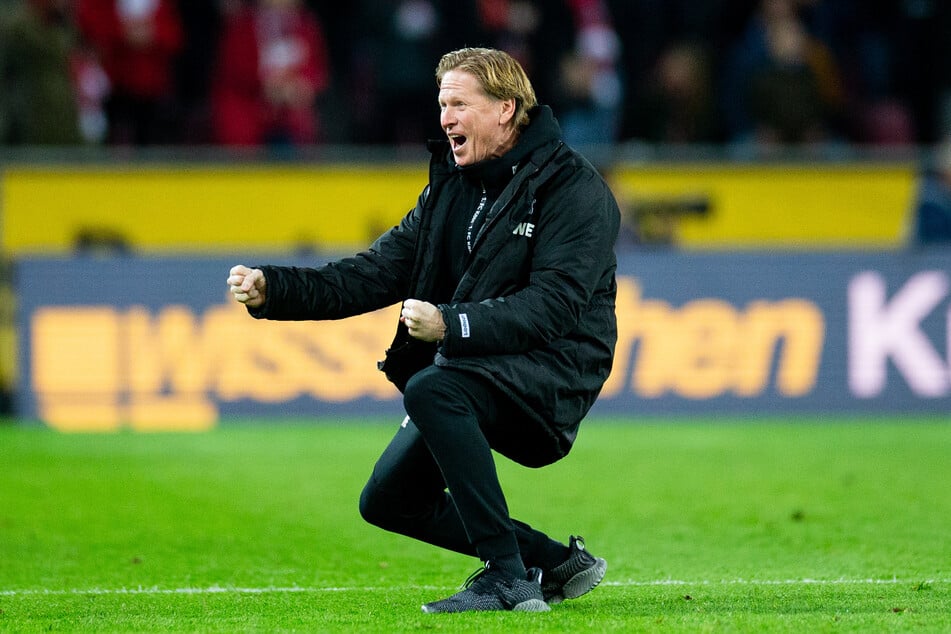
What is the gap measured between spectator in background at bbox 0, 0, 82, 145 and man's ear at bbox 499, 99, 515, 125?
9.79 m

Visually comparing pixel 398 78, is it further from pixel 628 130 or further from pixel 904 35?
pixel 904 35

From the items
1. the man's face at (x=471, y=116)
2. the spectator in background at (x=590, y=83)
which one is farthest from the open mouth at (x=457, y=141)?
the spectator in background at (x=590, y=83)

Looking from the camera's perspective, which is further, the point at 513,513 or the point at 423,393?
the point at 513,513

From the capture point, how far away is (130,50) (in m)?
14.9

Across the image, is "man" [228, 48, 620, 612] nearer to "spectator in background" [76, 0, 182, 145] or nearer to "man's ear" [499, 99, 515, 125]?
"man's ear" [499, 99, 515, 125]

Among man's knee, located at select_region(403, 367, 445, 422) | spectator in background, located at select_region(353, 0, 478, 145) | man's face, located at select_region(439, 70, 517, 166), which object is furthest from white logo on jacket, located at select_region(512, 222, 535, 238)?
spectator in background, located at select_region(353, 0, 478, 145)

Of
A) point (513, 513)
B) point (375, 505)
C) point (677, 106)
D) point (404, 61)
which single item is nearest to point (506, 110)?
point (375, 505)

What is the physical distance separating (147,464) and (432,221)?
5982mm

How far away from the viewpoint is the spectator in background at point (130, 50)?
48.9ft

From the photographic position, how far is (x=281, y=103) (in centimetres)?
1504

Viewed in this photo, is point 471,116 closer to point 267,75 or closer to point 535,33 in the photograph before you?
point 267,75

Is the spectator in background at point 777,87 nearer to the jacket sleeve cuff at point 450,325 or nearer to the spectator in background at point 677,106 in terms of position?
the spectator in background at point 677,106

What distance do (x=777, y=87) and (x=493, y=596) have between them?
1099 cm

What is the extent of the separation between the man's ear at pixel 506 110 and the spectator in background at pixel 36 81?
9.79 m
